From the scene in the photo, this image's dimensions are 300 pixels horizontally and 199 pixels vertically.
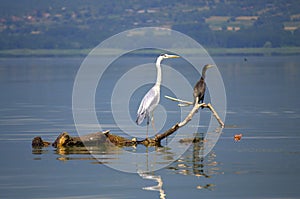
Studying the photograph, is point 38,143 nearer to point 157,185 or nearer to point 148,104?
point 148,104

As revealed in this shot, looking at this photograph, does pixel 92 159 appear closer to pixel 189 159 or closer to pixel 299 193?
pixel 189 159

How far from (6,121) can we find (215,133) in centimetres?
781

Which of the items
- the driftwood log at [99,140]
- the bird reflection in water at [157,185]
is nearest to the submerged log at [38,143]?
the driftwood log at [99,140]

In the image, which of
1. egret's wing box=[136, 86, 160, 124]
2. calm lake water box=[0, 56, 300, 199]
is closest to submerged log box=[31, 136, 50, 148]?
calm lake water box=[0, 56, 300, 199]

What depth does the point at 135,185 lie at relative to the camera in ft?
63.6

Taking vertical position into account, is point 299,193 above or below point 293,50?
below

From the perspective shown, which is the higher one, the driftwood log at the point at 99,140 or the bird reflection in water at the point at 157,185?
the driftwood log at the point at 99,140

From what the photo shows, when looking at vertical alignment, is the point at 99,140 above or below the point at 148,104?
below

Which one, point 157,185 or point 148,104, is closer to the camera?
point 157,185

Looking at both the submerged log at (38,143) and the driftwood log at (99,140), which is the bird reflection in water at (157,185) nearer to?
the driftwood log at (99,140)

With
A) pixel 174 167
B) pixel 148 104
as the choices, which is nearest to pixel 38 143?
pixel 148 104

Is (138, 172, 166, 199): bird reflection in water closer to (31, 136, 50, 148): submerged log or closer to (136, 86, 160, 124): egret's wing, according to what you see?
(136, 86, 160, 124): egret's wing

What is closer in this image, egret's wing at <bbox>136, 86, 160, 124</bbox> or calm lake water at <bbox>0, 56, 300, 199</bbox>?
calm lake water at <bbox>0, 56, 300, 199</bbox>

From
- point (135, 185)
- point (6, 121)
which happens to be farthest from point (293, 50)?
point (135, 185)
